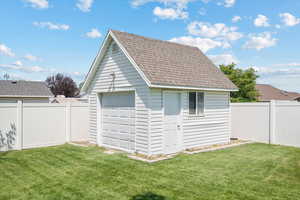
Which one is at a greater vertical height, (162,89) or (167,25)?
(167,25)

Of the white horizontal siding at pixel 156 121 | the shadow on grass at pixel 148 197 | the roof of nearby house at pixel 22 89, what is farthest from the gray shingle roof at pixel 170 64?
the roof of nearby house at pixel 22 89

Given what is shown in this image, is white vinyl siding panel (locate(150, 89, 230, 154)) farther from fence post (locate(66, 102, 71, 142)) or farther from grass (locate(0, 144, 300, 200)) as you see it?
fence post (locate(66, 102, 71, 142))

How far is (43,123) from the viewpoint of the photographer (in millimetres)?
10133

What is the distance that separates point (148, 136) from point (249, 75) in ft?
62.1

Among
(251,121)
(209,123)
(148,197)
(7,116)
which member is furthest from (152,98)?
(251,121)

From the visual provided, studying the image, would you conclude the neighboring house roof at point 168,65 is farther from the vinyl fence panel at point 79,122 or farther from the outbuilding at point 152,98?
the vinyl fence panel at point 79,122

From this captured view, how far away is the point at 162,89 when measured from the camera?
8320 mm

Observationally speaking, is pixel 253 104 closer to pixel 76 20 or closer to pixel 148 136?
pixel 148 136

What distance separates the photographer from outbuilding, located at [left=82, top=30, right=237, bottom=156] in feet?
26.7

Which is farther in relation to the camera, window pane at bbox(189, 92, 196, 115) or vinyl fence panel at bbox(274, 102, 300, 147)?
vinyl fence panel at bbox(274, 102, 300, 147)

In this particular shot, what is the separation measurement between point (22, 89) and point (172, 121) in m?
22.2

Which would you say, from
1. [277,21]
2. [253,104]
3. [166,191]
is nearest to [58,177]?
[166,191]

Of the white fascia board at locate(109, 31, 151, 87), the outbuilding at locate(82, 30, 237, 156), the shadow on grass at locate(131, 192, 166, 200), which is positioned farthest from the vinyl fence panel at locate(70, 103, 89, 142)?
the shadow on grass at locate(131, 192, 166, 200)

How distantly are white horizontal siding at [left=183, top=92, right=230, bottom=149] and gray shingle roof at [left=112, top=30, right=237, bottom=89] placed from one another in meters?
0.65
